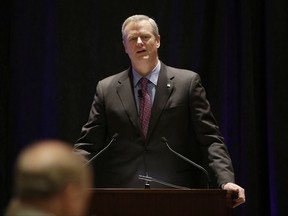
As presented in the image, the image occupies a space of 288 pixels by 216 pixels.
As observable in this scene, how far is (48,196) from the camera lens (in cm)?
100

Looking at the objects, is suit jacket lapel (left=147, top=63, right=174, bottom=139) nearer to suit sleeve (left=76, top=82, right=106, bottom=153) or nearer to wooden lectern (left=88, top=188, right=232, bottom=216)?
suit sleeve (left=76, top=82, right=106, bottom=153)

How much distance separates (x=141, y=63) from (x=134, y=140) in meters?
0.50

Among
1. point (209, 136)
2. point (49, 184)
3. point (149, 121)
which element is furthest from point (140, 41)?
point (49, 184)

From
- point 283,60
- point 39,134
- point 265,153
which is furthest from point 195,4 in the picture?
point 39,134

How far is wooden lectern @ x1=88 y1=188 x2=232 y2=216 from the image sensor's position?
254cm

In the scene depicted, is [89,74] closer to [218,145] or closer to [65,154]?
[218,145]

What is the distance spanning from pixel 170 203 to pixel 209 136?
39.5 inches

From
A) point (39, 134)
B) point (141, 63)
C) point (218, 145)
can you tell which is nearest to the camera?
point (218, 145)

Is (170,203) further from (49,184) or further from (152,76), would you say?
(49,184)

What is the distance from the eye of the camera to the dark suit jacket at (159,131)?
355 centimetres

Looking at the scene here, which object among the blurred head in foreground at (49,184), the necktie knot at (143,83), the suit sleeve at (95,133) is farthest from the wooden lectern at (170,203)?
the blurred head in foreground at (49,184)

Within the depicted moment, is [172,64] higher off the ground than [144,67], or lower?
higher

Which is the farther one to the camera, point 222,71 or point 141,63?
point 222,71

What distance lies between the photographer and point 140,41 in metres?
3.69
